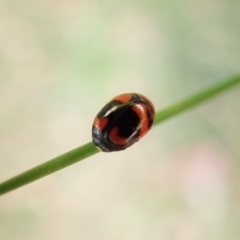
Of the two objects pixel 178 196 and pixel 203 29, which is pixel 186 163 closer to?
pixel 178 196

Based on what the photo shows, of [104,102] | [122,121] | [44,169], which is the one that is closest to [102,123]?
[122,121]

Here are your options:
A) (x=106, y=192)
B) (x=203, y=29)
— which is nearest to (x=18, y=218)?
(x=106, y=192)

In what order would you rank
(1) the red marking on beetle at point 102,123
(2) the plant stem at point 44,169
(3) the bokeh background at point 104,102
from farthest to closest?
(3) the bokeh background at point 104,102 < (1) the red marking on beetle at point 102,123 < (2) the plant stem at point 44,169

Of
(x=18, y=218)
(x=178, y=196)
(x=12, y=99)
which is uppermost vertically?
(x=12, y=99)

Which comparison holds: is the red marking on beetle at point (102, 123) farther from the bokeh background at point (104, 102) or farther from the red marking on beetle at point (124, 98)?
the bokeh background at point (104, 102)

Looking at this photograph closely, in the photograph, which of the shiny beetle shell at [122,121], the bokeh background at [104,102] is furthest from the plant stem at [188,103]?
the bokeh background at [104,102]

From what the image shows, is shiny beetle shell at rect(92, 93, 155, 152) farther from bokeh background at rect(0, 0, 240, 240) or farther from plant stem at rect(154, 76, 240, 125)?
bokeh background at rect(0, 0, 240, 240)
